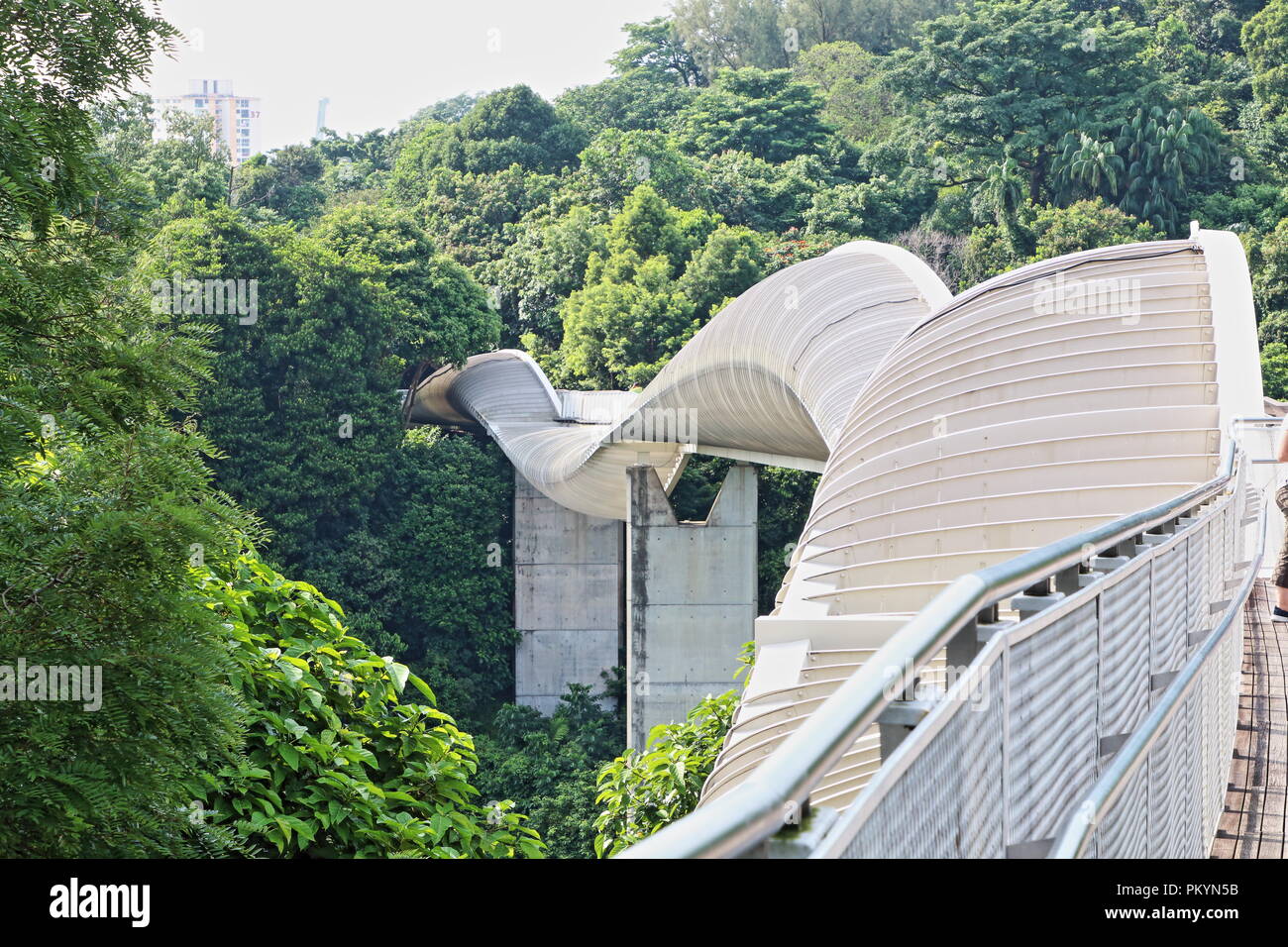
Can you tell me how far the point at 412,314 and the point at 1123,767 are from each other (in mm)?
25568

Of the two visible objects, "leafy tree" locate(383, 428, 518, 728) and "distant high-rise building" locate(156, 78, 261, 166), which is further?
"distant high-rise building" locate(156, 78, 261, 166)

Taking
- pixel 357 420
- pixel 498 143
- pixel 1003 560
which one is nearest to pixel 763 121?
pixel 498 143

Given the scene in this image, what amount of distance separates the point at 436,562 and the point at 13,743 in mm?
23858

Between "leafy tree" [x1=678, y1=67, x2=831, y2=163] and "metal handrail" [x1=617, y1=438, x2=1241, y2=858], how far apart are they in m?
39.7

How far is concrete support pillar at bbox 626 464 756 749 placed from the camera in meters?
22.3

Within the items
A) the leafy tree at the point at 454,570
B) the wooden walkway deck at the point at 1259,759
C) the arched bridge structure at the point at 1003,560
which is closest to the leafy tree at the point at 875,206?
the leafy tree at the point at 454,570

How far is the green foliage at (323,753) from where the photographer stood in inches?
177

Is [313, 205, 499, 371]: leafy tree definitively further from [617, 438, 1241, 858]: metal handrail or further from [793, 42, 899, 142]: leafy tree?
[617, 438, 1241, 858]: metal handrail

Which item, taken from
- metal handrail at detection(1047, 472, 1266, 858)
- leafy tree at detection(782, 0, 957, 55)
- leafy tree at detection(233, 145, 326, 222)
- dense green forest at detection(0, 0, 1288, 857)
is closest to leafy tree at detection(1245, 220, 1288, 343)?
dense green forest at detection(0, 0, 1288, 857)

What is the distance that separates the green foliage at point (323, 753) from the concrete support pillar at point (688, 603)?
53.9 ft

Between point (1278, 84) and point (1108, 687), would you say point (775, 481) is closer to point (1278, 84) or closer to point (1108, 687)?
point (1278, 84)

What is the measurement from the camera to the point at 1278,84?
32125mm

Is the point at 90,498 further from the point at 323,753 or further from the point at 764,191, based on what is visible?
the point at 764,191
